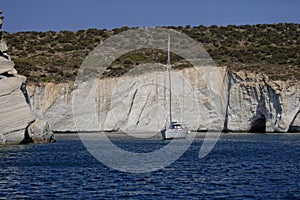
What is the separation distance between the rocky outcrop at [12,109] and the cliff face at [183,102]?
16610mm

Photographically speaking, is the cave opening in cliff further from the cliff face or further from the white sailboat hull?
the white sailboat hull

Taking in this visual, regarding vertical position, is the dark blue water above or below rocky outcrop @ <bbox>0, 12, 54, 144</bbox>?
below

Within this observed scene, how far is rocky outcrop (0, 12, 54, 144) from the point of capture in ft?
133

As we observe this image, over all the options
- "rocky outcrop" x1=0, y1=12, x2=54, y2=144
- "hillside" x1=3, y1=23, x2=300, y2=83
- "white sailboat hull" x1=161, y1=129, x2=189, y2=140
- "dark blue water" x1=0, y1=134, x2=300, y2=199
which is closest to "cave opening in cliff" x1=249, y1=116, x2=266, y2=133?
"hillside" x1=3, y1=23, x2=300, y2=83

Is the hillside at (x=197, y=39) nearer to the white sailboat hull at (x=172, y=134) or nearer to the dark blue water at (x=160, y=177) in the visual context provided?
the white sailboat hull at (x=172, y=134)

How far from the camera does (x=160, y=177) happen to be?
84.8 feet

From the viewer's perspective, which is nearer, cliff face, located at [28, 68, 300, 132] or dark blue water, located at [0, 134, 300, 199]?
dark blue water, located at [0, 134, 300, 199]

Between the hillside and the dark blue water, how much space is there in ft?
90.1

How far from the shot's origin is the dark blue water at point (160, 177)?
851 inches

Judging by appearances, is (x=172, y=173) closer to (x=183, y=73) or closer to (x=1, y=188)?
(x=1, y=188)

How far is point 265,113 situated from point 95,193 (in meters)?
37.5

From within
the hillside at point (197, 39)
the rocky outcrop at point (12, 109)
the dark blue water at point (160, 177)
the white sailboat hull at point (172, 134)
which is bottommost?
the dark blue water at point (160, 177)

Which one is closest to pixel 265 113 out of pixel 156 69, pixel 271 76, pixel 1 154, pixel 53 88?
pixel 271 76

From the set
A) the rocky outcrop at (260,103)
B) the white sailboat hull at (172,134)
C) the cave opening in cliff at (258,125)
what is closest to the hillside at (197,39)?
the rocky outcrop at (260,103)
